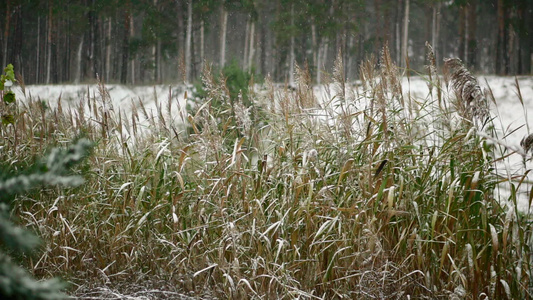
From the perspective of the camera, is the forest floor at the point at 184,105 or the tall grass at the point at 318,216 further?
the forest floor at the point at 184,105

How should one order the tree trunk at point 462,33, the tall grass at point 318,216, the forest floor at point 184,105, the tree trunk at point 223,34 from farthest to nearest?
1. the tree trunk at point 223,34
2. the tree trunk at point 462,33
3. the forest floor at point 184,105
4. the tall grass at point 318,216

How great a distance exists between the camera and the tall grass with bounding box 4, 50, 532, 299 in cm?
236

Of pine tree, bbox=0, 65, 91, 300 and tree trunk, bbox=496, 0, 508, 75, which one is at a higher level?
tree trunk, bbox=496, 0, 508, 75

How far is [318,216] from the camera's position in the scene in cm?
239

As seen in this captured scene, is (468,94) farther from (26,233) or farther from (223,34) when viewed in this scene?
(223,34)

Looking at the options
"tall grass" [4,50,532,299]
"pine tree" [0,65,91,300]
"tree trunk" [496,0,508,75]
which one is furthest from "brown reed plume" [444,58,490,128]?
"tree trunk" [496,0,508,75]

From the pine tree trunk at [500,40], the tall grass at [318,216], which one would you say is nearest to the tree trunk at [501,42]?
the pine tree trunk at [500,40]

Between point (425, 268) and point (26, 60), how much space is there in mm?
35061

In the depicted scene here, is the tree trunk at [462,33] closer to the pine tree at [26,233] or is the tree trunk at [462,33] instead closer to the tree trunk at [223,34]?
the tree trunk at [223,34]

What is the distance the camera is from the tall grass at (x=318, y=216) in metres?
2.36

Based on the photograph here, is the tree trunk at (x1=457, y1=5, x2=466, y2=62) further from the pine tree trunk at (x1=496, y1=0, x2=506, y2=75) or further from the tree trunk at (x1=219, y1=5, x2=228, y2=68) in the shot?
the tree trunk at (x1=219, y1=5, x2=228, y2=68)

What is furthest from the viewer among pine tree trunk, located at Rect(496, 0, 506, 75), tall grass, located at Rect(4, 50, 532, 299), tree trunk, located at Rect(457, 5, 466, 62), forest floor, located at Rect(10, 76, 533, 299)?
tree trunk, located at Rect(457, 5, 466, 62)

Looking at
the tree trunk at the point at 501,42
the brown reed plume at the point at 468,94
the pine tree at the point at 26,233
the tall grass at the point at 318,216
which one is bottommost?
the tall grass at the point at 318,216

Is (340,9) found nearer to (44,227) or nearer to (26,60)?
(44,227)
